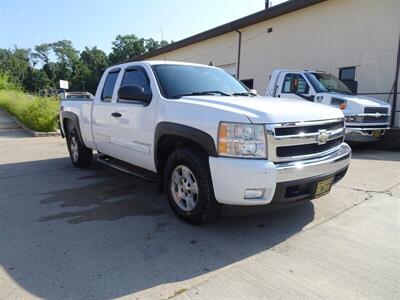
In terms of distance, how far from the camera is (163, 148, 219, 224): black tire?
364cm

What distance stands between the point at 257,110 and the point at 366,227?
188 cm

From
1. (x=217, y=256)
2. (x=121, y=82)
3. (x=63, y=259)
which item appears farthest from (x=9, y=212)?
(x=217, y=256)

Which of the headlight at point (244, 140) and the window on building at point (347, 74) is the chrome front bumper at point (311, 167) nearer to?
the headlight at point (244, 140)

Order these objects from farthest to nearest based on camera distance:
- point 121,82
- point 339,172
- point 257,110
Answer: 1. point 121,82
2. point 339,172
3. point 257,110

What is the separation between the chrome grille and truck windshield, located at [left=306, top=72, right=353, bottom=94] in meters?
6.06

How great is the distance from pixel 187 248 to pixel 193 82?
2.25 metres

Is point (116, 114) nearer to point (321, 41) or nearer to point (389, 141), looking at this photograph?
point (389, 141)

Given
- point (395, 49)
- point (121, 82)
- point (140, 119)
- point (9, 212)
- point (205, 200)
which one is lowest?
point (9, 212)

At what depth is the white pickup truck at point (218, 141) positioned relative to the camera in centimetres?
336

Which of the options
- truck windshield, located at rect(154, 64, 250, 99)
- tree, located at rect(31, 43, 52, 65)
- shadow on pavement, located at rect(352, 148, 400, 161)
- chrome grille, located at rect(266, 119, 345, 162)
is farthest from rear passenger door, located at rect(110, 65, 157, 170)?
tree, located at rect(31, 43, 52, 65)

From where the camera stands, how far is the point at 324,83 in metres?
9.99

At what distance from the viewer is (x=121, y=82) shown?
545 centimetres

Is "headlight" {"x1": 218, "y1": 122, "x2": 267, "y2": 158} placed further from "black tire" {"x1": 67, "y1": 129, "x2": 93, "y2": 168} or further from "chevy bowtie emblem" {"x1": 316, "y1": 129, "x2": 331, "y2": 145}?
"black tire" {"x1": 67, "y1": 129, "x2": 93, "y2": 168}

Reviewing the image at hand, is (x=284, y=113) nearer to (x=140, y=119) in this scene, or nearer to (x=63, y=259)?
(x=140, y=119)
